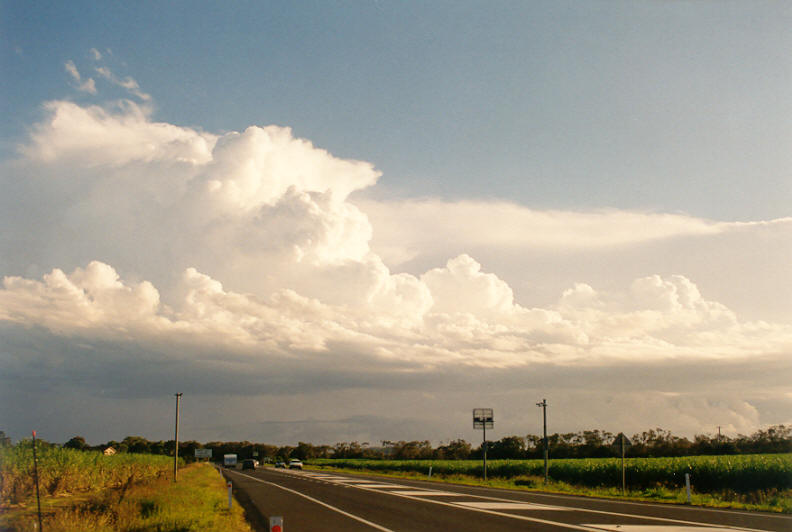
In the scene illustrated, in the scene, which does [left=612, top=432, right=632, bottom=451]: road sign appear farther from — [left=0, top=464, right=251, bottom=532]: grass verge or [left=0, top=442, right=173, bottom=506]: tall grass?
[left=0, top=442, right=173, bottom=506]: tall grass

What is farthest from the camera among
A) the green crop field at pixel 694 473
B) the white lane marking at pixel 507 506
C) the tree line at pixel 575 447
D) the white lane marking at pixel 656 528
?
the tree line at pixel 575 447

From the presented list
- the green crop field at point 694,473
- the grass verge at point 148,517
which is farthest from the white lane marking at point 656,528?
the green crop field at point 694,473

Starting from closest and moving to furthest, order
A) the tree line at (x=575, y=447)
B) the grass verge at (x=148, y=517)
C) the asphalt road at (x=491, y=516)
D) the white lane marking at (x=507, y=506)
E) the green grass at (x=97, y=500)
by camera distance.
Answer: the asphalt road at (x=491, y=516) → the grass verge at (x=148, y=517) → the green grass at (x=97, y=500) → the white lane marking at (x=507, y=506) → the tree line at (x=575, y=447)

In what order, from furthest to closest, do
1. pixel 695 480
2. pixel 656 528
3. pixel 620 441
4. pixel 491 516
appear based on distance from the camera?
pixel 695 480 < pixel 620 441 < pixel 491 516 < pixel 656 528

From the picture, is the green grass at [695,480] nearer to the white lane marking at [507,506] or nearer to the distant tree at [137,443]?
the white lane marking at [507,506]

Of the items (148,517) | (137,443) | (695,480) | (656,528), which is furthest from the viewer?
(137,443)

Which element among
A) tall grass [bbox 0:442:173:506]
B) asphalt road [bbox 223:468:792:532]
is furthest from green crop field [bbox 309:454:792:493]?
tall grass [bbox 0:442:173:506]

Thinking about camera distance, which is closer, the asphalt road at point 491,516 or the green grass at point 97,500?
the asphalt road at point 491,516

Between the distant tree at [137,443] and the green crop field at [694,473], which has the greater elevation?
the green crop field at [694,473]

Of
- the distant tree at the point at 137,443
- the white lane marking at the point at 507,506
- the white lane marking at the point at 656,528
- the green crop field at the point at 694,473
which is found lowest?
the distant tree at the point at 137,443

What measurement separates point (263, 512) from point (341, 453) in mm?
157201

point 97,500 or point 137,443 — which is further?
point 137,443

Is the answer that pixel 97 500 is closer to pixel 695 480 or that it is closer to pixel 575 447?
pixel 695 480

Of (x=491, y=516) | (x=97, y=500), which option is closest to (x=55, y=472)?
(x=97, y=500)
